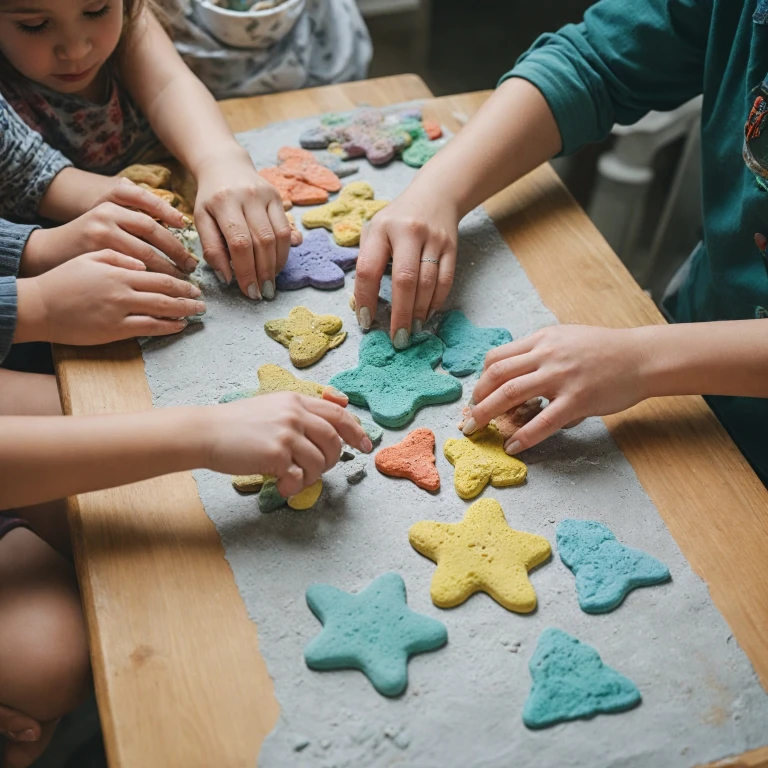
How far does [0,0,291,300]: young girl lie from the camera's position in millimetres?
974

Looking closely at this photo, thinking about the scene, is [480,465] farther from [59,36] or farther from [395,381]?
[59,36]

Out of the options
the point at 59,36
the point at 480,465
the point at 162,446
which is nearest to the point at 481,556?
the point at 480,465

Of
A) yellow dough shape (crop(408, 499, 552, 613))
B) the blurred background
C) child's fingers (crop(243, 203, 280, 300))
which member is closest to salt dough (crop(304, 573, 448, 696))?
yellow dough shape (crop(408, 499, 552, 613))

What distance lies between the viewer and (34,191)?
1032 millimetres

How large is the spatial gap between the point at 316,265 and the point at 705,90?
1.87 feet

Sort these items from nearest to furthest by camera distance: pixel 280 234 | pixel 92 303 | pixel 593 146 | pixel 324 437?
pixel 324 437 < pixel 92 303 < pixel 280 234 < pixel 593 146

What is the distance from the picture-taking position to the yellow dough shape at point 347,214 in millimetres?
1055

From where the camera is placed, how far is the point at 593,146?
2086 mm

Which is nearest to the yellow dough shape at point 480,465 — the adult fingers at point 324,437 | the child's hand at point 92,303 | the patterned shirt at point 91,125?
the adult fingers at point 324,437

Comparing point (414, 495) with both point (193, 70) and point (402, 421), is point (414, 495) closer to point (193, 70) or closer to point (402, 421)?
point (402, 421)

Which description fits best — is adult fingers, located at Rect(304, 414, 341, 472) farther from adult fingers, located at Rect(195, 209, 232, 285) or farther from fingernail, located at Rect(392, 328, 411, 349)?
adult fingers, located at Rect(195, 209, 232, 285)

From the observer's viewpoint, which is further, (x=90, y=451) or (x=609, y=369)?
(x=609, y=369)

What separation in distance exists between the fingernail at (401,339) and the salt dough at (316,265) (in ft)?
0.43

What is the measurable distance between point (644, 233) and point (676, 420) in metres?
1.44
